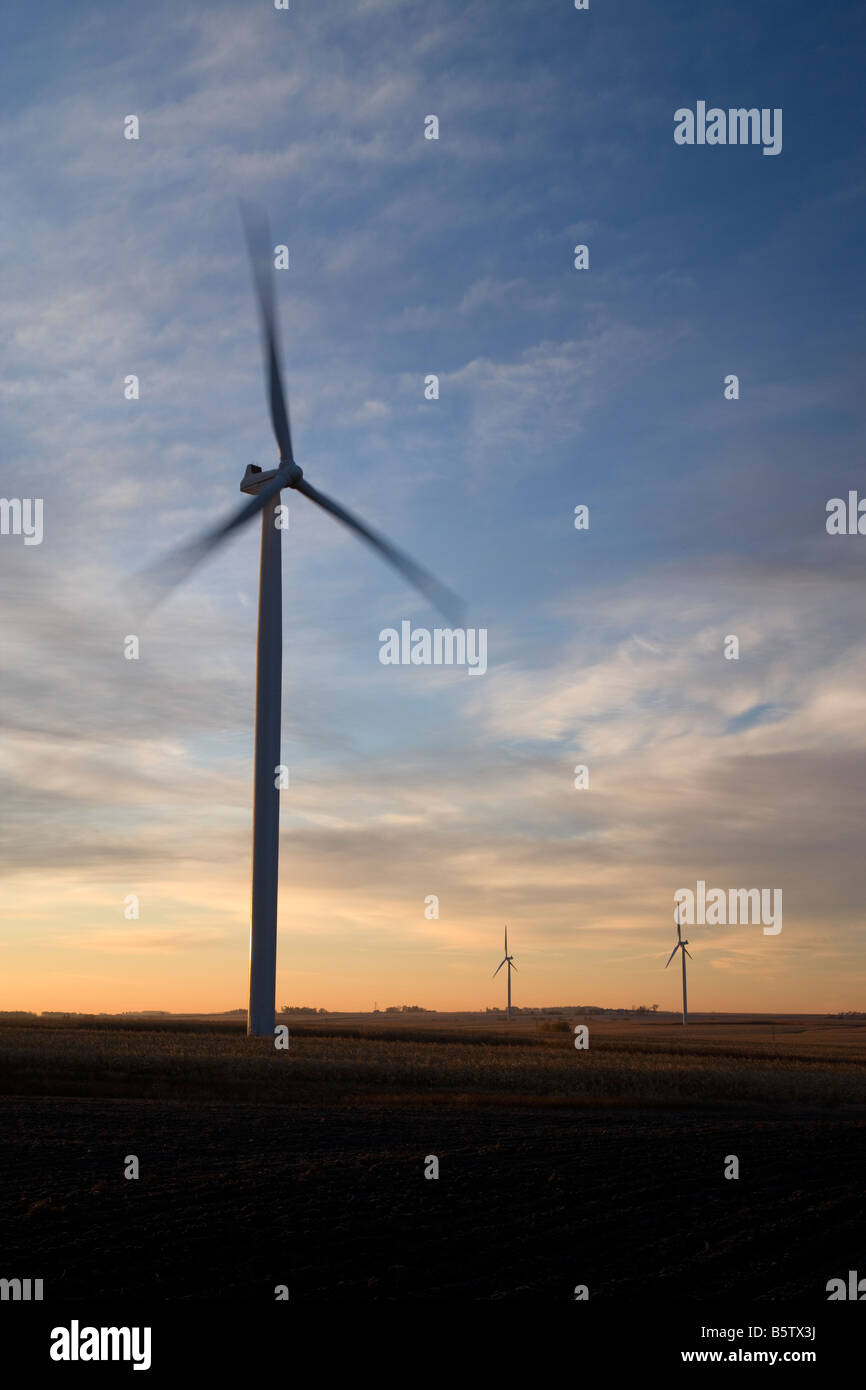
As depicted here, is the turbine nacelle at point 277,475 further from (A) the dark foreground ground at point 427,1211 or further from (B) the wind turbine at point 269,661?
(A) the dark foreground ground at point 427,1211

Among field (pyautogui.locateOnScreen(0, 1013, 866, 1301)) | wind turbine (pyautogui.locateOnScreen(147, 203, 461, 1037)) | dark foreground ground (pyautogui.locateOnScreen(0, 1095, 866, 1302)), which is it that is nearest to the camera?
dark foreground ground (pyautogui.locateOnScreen(0, 1095, 866, 1302))

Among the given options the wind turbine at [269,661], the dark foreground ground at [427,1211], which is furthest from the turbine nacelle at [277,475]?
the dark foreground ground at [427,1211]

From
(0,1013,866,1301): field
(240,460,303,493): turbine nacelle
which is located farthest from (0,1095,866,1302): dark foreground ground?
(240,460,303,493): turbine nacelle

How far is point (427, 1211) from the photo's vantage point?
1827cm

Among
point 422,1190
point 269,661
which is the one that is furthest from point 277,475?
point 422,1190

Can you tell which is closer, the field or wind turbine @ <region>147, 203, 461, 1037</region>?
the field

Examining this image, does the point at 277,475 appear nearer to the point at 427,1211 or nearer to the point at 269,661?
the point at 269,661

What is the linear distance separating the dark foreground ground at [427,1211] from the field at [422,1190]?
6 cm

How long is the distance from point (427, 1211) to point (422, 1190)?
1939 millimetres

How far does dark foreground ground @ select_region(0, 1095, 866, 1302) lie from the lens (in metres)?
14.0

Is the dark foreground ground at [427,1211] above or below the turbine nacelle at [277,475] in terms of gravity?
below

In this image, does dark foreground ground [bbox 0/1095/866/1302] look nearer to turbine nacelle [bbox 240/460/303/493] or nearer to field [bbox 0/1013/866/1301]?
field [bbox 0/1013/866/1301]

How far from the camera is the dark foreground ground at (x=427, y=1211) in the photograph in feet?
45.8

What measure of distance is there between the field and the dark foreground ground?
0.20ft
